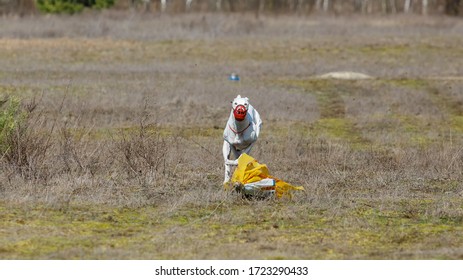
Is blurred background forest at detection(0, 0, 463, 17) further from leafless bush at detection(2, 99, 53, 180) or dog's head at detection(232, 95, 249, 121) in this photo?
dog's head at detection(232, 95, 249, 121)

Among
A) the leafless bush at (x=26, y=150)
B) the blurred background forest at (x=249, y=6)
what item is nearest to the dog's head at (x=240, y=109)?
the leafless bush at (x=26, y=150)

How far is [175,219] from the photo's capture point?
13258 mm

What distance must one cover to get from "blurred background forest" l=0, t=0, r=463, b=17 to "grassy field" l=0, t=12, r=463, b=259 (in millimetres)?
8700

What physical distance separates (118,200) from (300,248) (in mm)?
3658

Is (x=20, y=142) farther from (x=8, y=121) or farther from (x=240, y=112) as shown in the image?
(x=240, y=112)

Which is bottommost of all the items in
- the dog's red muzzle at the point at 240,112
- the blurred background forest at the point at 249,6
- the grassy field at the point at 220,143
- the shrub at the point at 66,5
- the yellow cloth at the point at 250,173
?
the blurred background forest at the point at 249,6

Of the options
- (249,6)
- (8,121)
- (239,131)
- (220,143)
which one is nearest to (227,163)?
(239,131)

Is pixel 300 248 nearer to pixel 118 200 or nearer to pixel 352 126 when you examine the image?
pixel 118 200

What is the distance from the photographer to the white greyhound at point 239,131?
15469mm

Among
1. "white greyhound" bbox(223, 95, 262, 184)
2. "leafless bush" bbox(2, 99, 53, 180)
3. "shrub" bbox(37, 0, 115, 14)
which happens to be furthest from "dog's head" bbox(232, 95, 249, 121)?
"shrub" bbox(37, 0, 115, 14)

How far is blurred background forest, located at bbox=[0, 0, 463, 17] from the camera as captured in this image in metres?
59.3

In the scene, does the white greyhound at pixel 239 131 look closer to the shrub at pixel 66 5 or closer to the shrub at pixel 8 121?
the shrub at pixel 8 121
